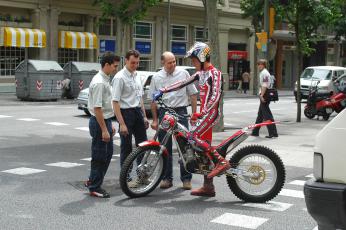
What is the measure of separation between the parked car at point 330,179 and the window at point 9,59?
28.1m

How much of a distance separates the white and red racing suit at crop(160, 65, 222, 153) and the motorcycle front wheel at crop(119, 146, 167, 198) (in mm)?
540

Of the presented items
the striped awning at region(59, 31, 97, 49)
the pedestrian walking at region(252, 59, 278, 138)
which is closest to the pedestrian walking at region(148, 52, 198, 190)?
the pedestrian walking at region(252, 59, 278, 138)

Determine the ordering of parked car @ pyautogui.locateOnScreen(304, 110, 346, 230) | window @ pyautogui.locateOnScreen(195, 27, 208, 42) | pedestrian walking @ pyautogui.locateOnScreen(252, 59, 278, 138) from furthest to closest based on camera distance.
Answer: window @ pyautogui.locateOnScreen(195, 27, 208, 42), pedestrian walking @ pyautogui.locateOnScreen(252, 59, 278, 138), parked car @ pyautogui.locateOnScreen(304, 110, 346, 230)

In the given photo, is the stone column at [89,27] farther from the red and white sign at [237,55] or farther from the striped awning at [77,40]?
the red and white sign at [237,55]

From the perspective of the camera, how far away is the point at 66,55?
34.2 meters

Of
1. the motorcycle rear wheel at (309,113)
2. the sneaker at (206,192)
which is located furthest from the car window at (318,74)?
the sneaker at (206,192)

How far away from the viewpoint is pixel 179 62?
139ft

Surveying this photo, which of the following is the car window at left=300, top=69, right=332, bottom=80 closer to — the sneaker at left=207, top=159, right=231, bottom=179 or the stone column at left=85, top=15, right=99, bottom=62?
the stone column at left=85, top=15, right=99, bottom=62

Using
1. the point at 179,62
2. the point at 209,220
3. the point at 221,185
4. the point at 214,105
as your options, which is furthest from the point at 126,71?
the point at 179,62

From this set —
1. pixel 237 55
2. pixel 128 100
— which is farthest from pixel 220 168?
pixel 237 55

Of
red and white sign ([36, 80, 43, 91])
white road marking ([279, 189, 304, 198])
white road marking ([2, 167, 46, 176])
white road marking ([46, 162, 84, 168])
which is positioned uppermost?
red and white sign ([36, 80, 43, 91])

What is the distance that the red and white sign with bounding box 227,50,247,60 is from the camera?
148 feet

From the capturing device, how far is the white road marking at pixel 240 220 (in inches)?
241

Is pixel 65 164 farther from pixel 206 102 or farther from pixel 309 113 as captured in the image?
pixel 309 113
